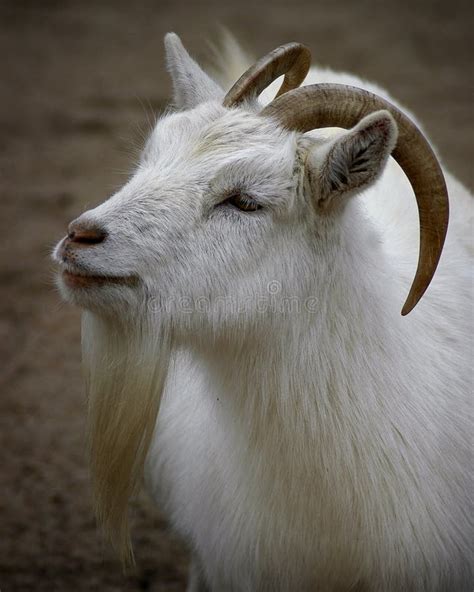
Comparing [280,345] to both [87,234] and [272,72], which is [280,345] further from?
[272,72]

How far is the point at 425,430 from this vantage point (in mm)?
3029

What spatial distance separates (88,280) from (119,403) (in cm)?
52

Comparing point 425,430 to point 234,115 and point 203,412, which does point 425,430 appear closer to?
point 203,412

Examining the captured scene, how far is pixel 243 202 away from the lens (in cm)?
276

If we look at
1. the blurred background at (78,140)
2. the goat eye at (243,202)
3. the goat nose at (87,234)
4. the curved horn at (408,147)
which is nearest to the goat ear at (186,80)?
the blurred background at (78,140)

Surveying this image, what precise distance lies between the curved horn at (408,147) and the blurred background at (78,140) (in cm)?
79

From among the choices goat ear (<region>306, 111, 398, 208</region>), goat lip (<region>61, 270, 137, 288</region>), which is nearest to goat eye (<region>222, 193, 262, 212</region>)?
goat ear (<region>306, 111, 398, 208</region>)

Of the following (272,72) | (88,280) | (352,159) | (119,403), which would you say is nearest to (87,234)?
(88,280)

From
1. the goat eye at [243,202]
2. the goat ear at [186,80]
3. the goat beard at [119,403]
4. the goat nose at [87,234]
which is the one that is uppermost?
the goat ear at [186,80]

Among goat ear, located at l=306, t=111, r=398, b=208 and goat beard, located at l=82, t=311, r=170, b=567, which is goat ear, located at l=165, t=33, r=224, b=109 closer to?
goat ear, located at l=306, t=111, r=398, b=208

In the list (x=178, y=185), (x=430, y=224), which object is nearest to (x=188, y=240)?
(x=178, y=185)

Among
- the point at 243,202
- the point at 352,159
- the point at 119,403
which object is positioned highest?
the point at 352,159

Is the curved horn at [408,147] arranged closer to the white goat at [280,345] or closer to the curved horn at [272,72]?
the white goat at [280,345]

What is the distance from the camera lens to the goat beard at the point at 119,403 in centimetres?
287
